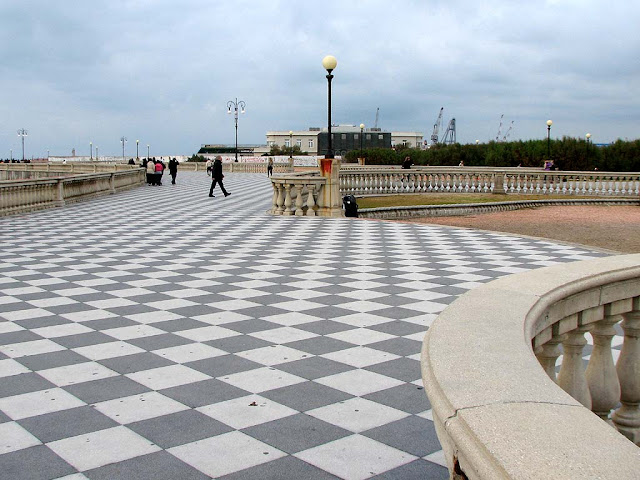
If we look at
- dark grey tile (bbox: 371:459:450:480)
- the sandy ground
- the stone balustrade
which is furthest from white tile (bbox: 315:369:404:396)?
the stone balustrade

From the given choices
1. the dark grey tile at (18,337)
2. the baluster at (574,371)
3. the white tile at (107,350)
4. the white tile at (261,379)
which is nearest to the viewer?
the baluster at (574,371)

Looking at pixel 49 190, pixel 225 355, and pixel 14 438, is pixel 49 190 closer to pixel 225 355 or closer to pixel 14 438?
pixel 225 355

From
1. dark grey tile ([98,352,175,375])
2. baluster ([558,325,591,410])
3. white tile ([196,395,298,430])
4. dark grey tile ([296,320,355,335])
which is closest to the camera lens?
baluster ([558,325,591,410])

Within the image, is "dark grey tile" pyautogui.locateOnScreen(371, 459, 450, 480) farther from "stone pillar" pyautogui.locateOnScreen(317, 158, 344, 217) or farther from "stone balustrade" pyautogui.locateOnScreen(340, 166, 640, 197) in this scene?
"stone balustrade" pyautogui.locateOnScreen(340, 166, 640, 197)

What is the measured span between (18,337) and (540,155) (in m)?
53.1

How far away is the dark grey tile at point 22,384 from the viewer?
4.95m

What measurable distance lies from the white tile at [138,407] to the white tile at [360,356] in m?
1.57

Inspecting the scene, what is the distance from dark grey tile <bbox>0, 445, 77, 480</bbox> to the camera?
3623 millimetres

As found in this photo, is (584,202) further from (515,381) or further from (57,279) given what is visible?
(515,381)

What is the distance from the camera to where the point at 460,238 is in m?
14.3

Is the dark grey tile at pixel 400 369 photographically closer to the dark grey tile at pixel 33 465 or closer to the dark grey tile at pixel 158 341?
the dark grey tile at pixel 158 341

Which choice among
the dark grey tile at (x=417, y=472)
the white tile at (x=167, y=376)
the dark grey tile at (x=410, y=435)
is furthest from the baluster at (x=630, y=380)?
the white tile at (x=167, y=376)

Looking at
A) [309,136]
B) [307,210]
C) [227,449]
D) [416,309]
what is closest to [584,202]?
[307,210]

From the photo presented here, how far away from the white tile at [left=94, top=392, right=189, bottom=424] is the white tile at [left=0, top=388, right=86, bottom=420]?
24cm
